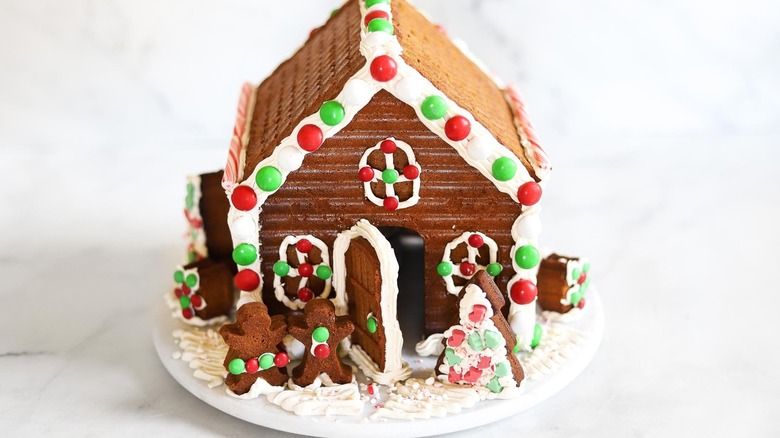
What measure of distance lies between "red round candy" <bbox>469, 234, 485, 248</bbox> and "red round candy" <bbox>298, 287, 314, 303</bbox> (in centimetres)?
44

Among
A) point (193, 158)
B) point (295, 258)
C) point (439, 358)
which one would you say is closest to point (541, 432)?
point (439, 358)

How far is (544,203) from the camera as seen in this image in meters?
3.91

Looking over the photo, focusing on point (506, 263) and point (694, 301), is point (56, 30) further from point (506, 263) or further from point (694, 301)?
point (694, 301)

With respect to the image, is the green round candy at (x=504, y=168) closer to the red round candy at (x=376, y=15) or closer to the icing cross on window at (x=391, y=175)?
the icing cross on window at (x=391, y=175)

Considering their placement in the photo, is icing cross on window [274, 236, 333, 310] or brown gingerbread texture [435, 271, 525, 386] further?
icing cross on window [274, 236, 333, 310]

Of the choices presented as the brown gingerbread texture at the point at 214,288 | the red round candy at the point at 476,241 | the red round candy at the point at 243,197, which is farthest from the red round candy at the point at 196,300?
the red round candy at the point at 476,241

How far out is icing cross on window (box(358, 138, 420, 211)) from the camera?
2.60 meters

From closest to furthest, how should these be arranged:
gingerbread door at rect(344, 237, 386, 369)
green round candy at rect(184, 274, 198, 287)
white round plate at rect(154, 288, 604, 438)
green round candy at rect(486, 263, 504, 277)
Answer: white round plate at rect(154, 288, 604, 438), gingerbread door at rect(344, 237, 386, 369), green round candy at rect(486, 263, 504, 277), green round candy at rect(184, 274, 198, 287)

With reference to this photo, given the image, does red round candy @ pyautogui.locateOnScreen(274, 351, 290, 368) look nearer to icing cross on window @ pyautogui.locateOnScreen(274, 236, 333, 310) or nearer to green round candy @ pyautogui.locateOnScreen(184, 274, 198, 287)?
icing cross on window @ pyautogui.locateOnScreen(274, 236, 333, 310)

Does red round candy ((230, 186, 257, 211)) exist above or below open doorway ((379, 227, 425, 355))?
above

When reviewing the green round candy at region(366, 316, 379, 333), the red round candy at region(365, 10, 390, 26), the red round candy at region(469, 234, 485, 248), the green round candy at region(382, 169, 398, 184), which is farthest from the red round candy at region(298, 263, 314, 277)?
the red round candy at region(365, 10, 390, 26)

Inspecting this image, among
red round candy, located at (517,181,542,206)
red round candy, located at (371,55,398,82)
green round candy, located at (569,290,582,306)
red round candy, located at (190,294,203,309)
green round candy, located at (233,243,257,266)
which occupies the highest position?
red round candy, located at (371,55,398,82)

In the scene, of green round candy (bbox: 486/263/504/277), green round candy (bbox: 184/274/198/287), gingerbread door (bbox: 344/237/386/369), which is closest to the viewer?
gingerbread door (bbox: 344/237/386/369)

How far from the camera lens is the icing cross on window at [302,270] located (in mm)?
2711
